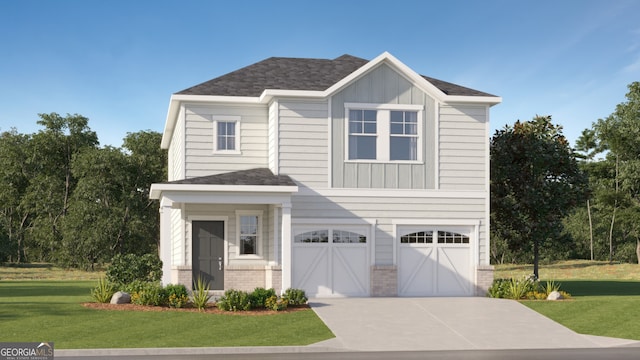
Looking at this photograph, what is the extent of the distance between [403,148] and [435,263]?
396cm

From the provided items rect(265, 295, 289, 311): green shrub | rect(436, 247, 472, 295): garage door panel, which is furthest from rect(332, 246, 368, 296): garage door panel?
rect(265, 295, 289, 311): green shrub

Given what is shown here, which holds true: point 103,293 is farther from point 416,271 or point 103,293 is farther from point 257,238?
point 416,271

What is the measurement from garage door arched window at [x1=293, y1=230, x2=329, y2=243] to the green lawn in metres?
4.12

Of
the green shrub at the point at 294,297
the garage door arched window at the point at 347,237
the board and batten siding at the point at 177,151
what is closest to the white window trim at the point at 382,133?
the garage door arched window at the point at 347,237

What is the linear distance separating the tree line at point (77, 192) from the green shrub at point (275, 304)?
35.0 m

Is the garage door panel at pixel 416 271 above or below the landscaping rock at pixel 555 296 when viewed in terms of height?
above

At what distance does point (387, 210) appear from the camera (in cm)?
2625

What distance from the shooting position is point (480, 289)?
26609 millimetres

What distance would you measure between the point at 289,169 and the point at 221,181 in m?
2.40

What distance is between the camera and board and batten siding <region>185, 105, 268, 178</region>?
27062mm

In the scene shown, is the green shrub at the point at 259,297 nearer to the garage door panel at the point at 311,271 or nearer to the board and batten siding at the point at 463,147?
the garage door panel at the point at 311,271

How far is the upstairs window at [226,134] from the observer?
89.6ft

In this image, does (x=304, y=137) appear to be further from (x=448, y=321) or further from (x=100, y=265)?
(x=100, y=265)

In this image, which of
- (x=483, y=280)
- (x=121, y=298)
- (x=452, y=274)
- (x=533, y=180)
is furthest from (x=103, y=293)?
(x=533, y=180)
